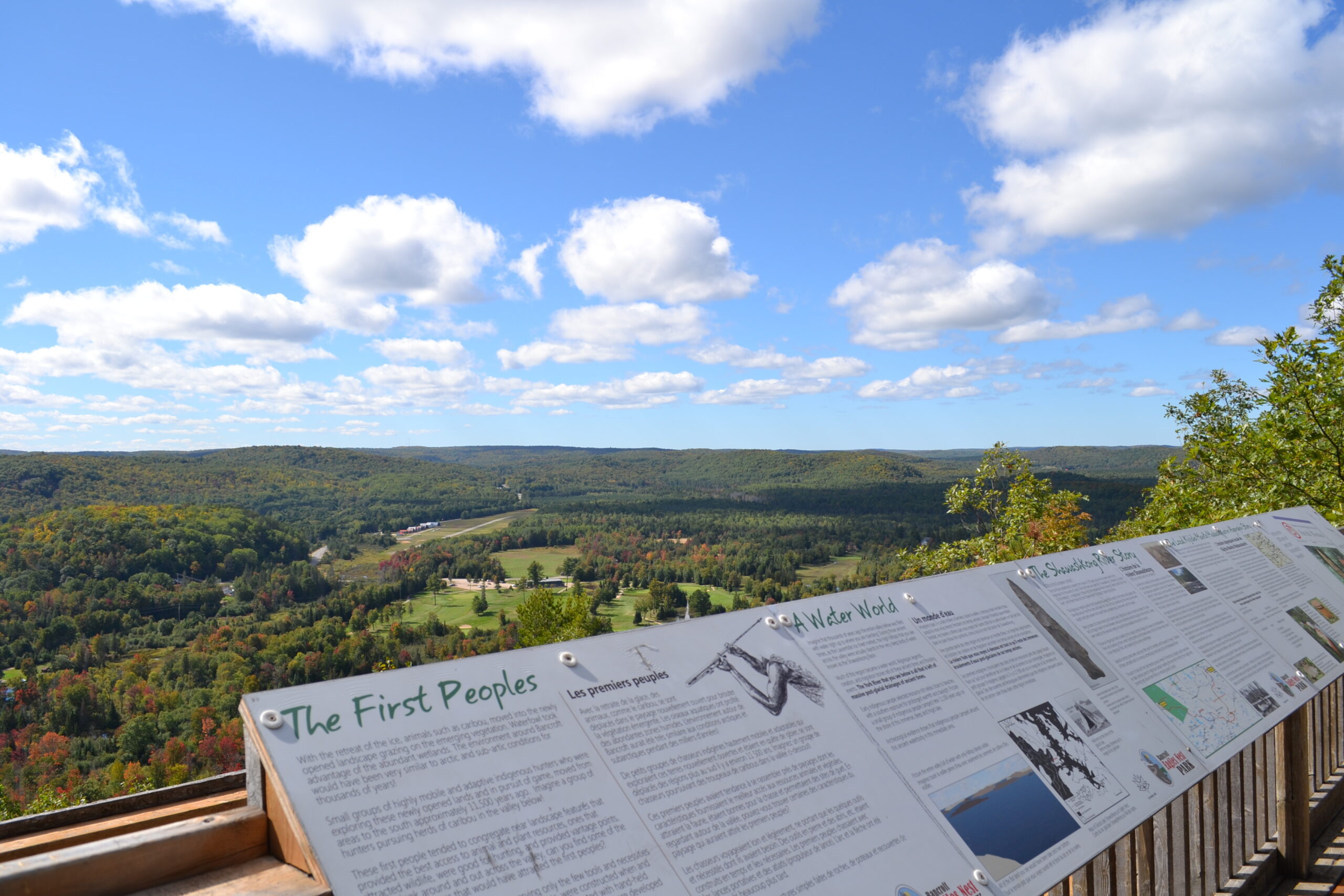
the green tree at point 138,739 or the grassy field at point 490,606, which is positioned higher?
the grassy field at point 490,606

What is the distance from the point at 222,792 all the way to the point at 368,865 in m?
0.76

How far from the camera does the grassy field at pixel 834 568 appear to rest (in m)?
60.3

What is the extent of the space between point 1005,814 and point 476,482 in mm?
147652

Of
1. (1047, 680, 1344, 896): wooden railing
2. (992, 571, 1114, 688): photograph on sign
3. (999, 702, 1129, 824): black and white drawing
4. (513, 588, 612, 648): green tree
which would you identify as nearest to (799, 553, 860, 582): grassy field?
(513, 588, 612, 648): green tree

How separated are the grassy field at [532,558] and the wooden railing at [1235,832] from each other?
78.2 metres

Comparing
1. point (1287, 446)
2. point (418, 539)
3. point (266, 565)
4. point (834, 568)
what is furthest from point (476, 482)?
point (1287, 446)

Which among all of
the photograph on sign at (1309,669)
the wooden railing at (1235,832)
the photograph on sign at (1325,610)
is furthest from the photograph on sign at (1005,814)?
the photograph on sign at (1325,610)

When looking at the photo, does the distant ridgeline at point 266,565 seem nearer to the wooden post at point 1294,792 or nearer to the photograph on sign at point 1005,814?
the wooden post at point 1294,792

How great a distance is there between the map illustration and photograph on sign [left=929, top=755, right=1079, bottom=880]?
0.81 metres

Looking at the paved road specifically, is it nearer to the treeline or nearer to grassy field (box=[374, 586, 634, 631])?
the treeline

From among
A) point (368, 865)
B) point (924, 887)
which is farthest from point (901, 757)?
point (368, 865)

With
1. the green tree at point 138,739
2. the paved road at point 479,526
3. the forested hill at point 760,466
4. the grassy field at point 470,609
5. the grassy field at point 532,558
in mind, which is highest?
the forested hill at point 760,466

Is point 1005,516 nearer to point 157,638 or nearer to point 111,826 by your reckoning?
point 111,826

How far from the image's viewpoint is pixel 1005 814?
164 centimetres
